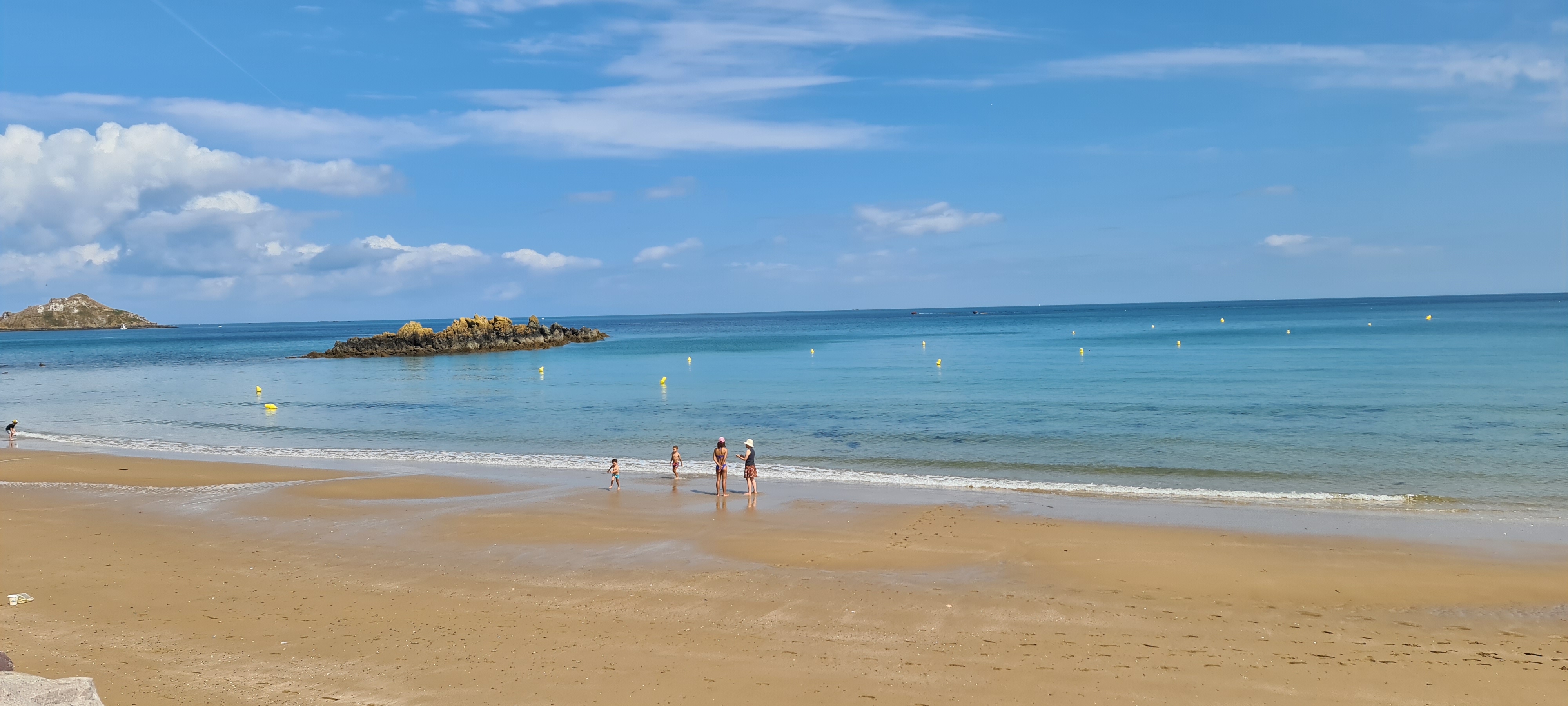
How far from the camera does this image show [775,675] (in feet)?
30.1

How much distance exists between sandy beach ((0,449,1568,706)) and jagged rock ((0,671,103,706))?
2.87 metres

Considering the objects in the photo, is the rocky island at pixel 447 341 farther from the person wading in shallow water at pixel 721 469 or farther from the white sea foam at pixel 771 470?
the person wading in shallow water at pixel 721 469

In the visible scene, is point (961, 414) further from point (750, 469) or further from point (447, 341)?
point (447, 341)

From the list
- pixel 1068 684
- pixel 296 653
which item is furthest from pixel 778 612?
pixel 296 653

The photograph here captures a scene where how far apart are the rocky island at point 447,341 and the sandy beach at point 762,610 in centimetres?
6617

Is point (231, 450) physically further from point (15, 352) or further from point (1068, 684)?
point (15, 352)

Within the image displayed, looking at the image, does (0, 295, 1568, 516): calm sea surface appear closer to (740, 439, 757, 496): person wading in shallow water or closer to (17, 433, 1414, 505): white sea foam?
(17, 433, 1414, 505): white sea foam

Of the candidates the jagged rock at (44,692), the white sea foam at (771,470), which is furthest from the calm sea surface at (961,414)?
the jagged rock at (44,692)

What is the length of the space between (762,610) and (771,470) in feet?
38.6

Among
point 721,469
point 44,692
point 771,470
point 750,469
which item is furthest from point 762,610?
point 771,470

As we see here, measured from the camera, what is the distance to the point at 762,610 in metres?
11.3

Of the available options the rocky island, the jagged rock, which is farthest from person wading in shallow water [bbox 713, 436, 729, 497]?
the rocky island

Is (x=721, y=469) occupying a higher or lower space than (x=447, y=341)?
lower

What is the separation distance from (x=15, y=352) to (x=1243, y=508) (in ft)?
445
